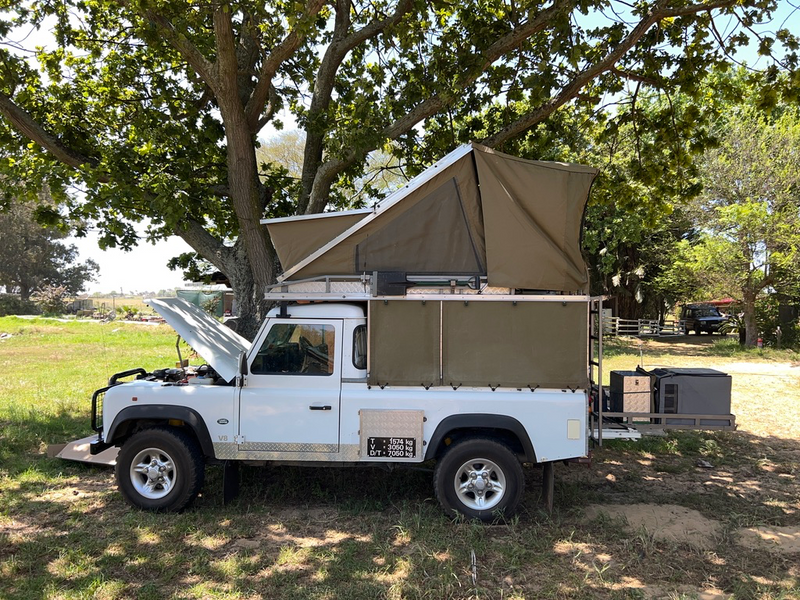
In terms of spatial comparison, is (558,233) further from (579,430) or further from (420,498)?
(420,498)

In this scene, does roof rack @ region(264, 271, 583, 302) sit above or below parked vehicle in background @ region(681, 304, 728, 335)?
above

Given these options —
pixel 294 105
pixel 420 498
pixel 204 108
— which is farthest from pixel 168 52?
pixel 420 498

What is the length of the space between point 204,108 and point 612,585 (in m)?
10.0

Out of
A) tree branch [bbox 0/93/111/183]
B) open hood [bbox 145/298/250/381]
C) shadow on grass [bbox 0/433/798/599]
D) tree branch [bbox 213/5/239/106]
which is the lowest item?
shadow on grass [bbox 0/433/798/599]

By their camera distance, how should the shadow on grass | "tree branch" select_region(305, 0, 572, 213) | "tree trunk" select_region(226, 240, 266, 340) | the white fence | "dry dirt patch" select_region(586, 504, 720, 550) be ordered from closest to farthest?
the shadow on grass < "dry dirt patch" select_region(586, 504, 720, 550) < "tree branch" select_region(305, 0, 572, 213) < "tree trunk" select_region(226, 240, 266, 340) < the white fence

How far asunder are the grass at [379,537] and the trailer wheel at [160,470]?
6.7 inches

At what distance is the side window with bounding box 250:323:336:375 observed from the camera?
5.49 meters

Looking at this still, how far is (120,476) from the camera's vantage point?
5.53m

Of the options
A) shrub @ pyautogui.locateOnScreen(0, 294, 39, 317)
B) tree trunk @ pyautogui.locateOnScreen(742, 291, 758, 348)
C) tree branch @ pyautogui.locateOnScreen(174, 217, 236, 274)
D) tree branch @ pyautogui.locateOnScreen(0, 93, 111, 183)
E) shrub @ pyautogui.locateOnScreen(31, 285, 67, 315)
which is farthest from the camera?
shrub @ pyautogui.locateOnScreen(0, 294, 39, 317)

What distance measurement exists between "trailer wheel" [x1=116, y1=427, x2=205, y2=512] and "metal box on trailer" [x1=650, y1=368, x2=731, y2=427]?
4.71 meters

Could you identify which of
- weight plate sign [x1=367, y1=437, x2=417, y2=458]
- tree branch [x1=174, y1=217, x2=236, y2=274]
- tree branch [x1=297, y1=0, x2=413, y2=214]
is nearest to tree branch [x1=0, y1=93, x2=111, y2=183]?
tree branch [x1=174, y1=217, x2=236, y2=274]

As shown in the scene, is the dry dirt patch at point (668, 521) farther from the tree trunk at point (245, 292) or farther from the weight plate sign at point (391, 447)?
the tree trunk at point (245, 292)

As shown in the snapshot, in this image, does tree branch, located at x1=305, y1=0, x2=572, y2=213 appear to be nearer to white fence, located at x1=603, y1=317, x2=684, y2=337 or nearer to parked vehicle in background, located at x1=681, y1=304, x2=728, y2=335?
white fence, located at x1=603, y1=317, x2=684, y2=337

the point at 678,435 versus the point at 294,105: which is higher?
the point at 294,105
